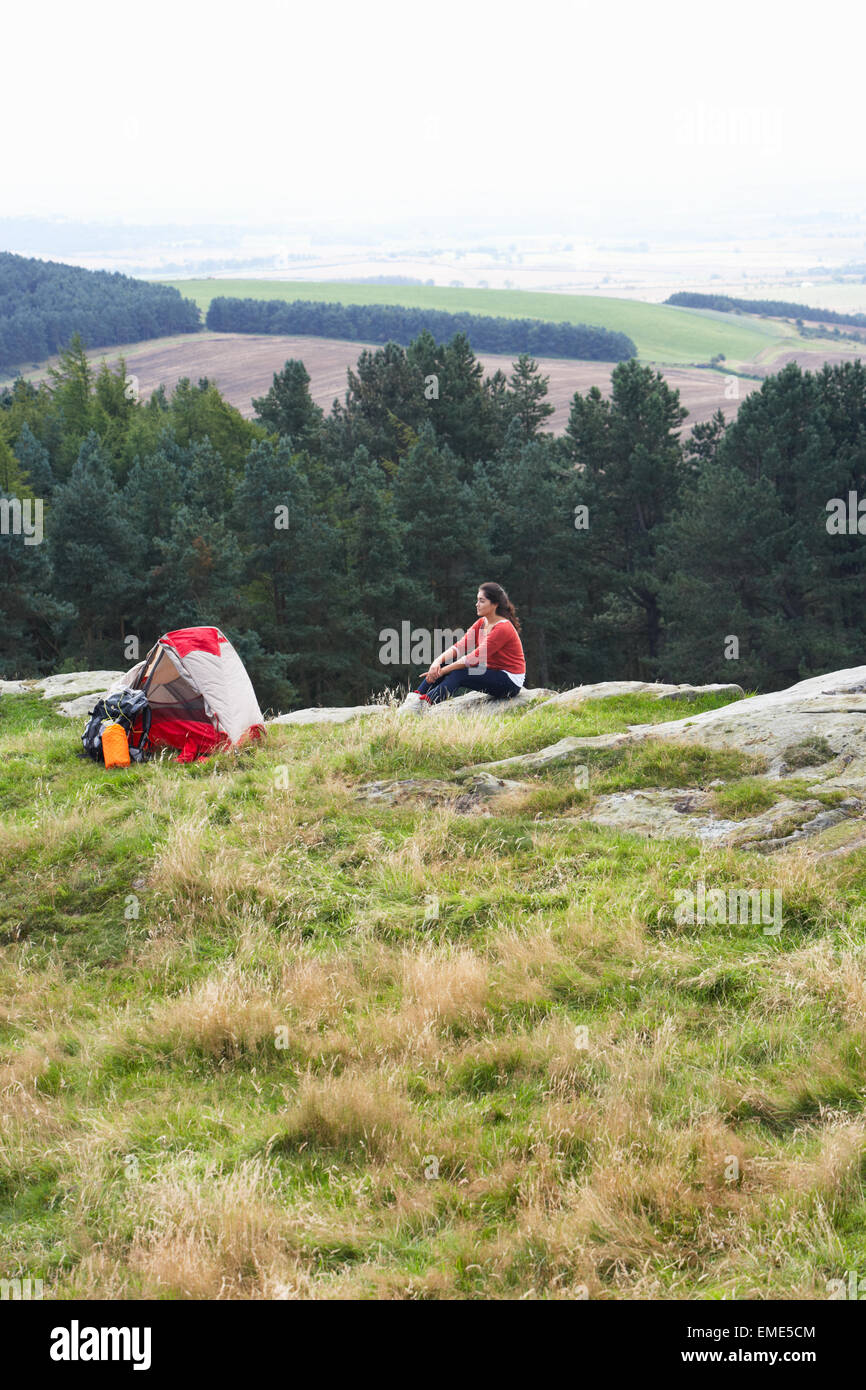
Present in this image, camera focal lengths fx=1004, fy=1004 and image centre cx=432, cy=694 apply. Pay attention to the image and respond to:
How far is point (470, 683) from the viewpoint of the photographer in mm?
12984

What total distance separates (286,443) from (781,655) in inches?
807

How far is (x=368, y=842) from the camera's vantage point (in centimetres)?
808

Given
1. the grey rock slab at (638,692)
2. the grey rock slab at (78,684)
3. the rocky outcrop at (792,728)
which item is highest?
the rocky outcrop at (792,728)

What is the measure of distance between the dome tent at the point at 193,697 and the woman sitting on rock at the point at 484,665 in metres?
2.39

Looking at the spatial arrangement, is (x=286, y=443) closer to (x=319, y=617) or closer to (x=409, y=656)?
(x=319, y=617)

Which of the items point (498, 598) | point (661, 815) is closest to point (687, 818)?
point (661, 815)

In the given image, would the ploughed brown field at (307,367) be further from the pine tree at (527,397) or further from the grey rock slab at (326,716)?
the grey rock slab at (326,716)

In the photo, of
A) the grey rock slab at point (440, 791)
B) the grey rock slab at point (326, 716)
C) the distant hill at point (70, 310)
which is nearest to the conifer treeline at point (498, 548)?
the grey rock slab at point (326, 716)

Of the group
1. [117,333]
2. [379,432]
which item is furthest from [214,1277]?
[117,333]

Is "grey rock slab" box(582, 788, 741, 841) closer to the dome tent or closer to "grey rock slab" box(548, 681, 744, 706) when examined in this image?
"grey rock slab" box(548, 681, 744, 706)

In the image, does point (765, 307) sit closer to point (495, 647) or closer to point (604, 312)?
point (604, 312)

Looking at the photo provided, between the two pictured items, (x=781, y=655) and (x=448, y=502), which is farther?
(x=448, y=502)

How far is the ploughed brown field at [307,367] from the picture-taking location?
108 metres

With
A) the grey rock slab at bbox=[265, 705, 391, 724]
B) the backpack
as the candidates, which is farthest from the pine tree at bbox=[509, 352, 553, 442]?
the backpack
